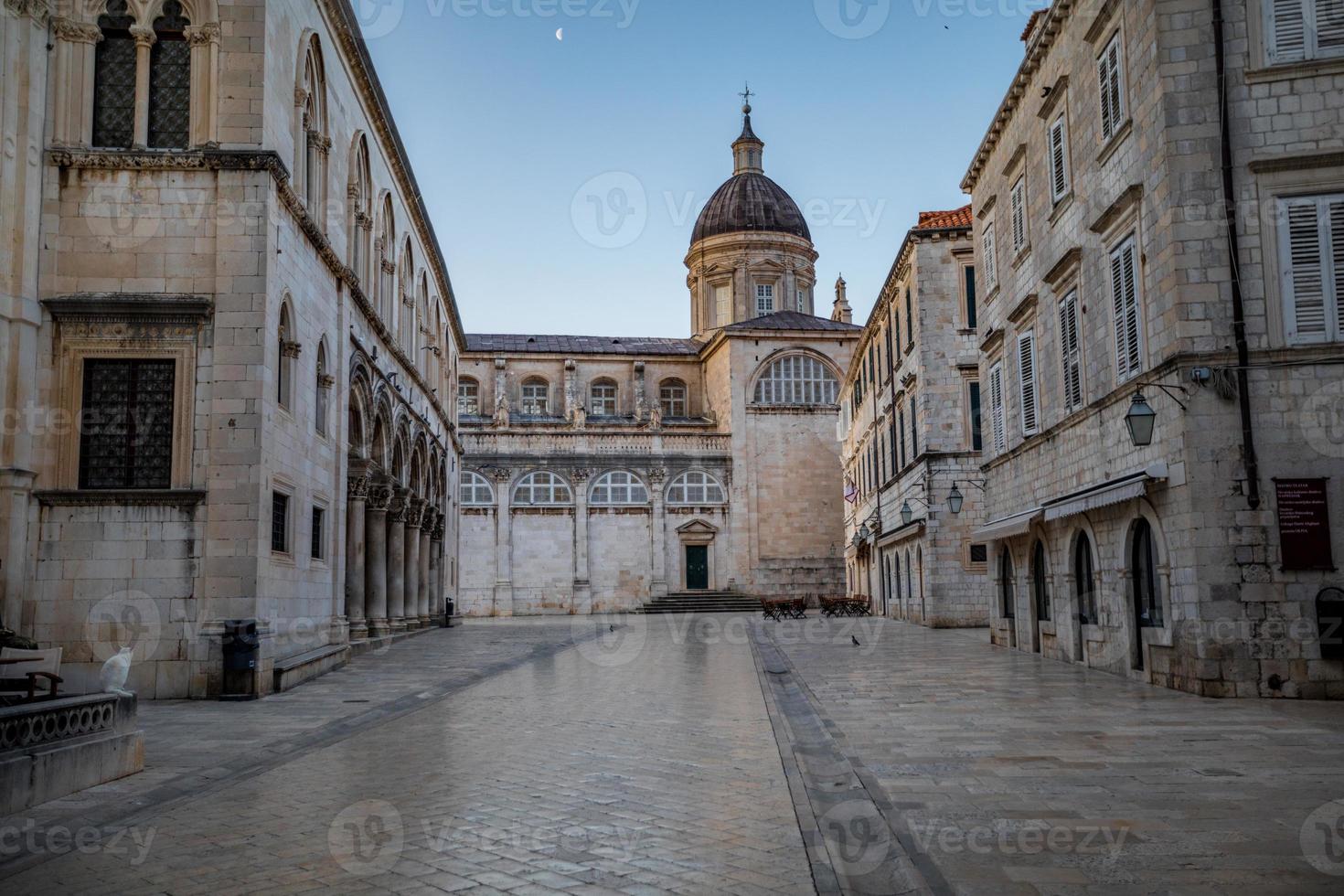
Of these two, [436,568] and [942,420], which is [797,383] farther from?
[942,420]

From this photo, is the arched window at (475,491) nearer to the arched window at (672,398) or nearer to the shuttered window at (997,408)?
the arched window at (672,398)

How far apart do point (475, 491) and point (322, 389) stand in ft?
110

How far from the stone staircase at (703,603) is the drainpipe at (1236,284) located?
128 ft

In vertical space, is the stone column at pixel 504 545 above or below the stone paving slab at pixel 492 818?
above

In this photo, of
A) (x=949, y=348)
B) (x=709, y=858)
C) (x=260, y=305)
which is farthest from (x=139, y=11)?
(x=949, y=348)

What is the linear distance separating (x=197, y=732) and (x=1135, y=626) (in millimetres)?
12248

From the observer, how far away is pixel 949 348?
3269 cm

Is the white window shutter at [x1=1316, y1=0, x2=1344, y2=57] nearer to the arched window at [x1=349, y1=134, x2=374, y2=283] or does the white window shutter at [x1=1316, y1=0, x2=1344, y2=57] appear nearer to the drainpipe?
the drainpipe

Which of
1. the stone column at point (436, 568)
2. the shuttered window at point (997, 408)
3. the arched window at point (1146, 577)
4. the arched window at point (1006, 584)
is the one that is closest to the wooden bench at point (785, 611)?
the stone column at point (436, 568)

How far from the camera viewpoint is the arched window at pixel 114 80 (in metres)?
16.8

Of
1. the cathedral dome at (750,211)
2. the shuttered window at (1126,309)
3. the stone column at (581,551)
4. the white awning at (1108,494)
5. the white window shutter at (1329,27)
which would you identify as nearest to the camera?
the white window shutter at (1329,27)

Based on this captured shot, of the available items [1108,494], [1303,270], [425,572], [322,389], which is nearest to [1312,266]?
[1303,270]

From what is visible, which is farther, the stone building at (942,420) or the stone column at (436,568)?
the stone column at (436,568)

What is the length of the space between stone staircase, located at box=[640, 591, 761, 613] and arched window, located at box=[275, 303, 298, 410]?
117ft
